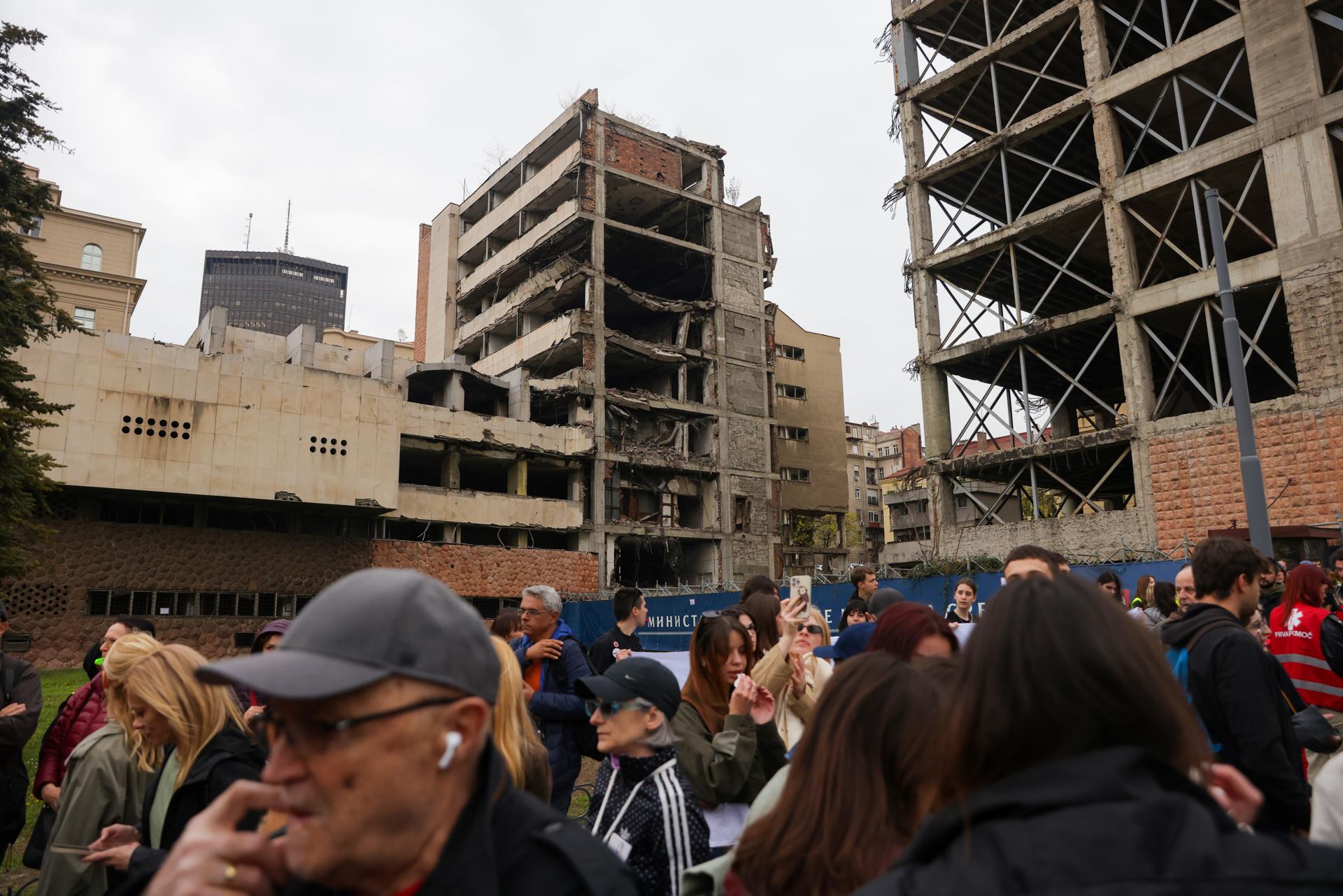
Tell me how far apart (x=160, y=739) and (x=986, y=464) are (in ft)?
104

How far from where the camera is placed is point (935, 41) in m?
36.5

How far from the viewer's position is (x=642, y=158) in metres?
50.1

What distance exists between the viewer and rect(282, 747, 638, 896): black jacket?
163 centimetres

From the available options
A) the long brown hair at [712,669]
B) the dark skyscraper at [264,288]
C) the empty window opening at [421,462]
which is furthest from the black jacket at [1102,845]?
the dark skyscraper at [264,288]

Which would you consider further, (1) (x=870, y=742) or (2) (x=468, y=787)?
(1) (x=870, y=742)

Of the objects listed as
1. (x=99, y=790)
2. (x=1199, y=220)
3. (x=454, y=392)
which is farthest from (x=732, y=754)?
(x=454, y=392)

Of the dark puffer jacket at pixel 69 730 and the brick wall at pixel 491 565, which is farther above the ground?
the brick wall at pixel 491 565

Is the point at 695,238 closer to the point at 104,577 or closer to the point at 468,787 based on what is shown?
the point at 104,577

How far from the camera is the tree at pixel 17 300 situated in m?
16.7

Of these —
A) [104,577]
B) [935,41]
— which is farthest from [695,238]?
[104,577]

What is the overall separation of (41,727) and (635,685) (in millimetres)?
Result: 15215

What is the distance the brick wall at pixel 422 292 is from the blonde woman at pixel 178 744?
57.7 meters

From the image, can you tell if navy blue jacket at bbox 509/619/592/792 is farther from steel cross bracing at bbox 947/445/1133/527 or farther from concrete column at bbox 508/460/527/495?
concrete column at bbox 508/460/527/495

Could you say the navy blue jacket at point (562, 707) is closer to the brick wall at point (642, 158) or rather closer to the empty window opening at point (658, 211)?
the brick wall at point (642, 158)
